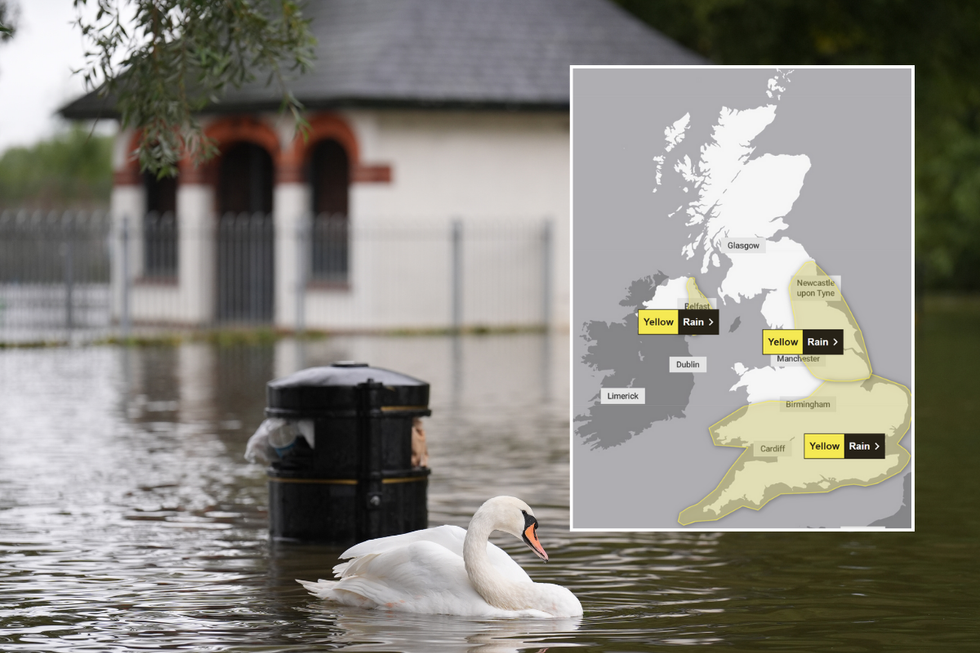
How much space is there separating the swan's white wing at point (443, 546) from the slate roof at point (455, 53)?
23429 mm

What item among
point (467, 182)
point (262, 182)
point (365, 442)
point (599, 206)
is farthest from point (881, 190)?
point (262, 182)

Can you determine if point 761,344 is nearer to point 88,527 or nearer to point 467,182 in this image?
point 88,527

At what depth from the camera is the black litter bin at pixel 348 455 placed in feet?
30.0

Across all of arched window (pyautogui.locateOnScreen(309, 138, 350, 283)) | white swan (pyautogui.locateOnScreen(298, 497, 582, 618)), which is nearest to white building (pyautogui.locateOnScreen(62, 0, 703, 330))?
arched window (pyautogui.locateOnScreen(309, 138, 350, 283))

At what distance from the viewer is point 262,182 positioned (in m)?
34.4

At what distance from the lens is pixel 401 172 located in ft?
104

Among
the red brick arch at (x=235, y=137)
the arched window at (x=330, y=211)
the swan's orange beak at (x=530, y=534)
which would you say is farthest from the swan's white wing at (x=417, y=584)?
the red brick arch at (x=235, y=137)

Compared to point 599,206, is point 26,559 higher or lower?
lower

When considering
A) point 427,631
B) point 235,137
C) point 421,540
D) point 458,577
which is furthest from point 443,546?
point 235,137

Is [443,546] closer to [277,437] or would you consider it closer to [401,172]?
[277,437]

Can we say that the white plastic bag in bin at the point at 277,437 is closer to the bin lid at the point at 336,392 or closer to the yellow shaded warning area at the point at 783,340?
the bin lid at the point at 336,392

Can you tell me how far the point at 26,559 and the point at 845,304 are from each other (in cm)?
440

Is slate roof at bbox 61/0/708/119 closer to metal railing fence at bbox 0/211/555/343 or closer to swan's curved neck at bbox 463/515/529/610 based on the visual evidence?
metal railing fence at bbox 0/211/555/343

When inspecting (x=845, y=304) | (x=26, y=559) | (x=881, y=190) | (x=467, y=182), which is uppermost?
(x=467, y=182)
